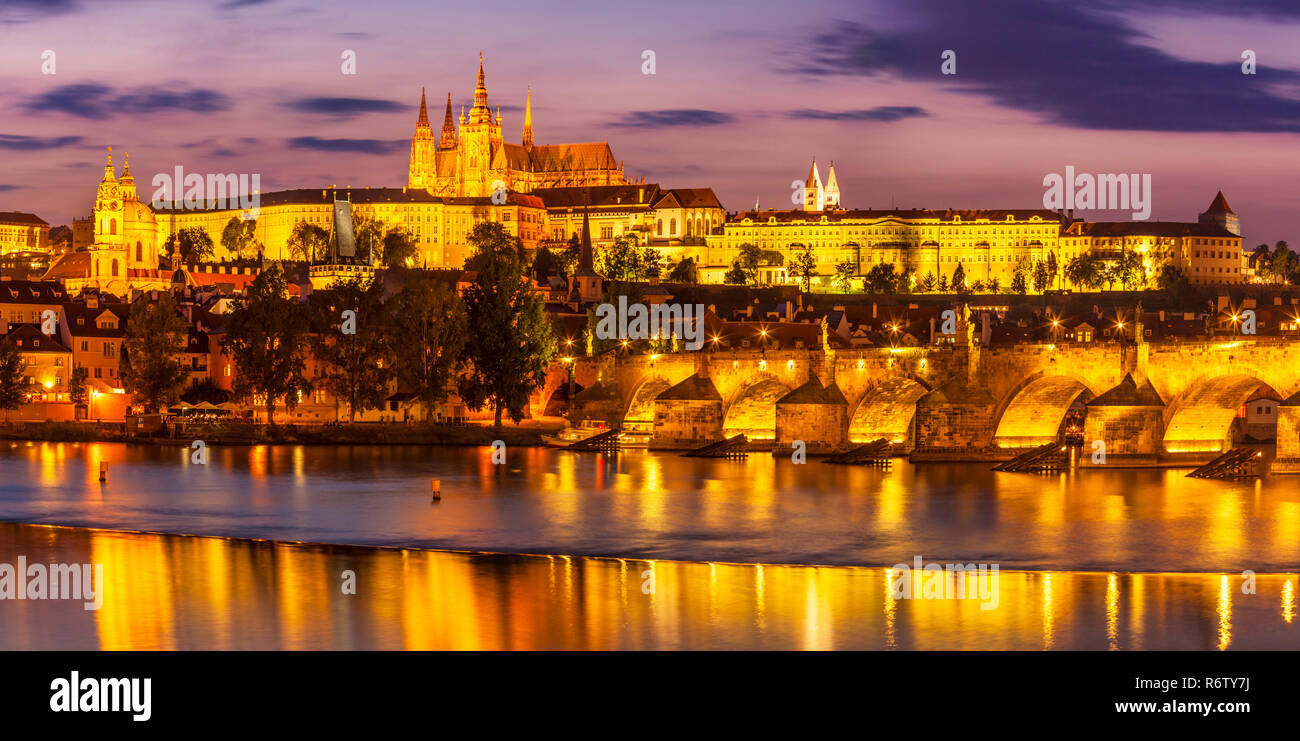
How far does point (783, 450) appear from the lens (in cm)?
6012

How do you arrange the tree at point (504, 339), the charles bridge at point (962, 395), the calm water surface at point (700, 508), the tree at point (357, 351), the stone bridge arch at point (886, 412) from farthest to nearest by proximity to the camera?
the tree at point (357, 351) → the tree at point (504, 339) → the stone bridge arch at point (886, 412) → the charles bridge at point (962, 395) → the calm water surface at point (700, 508)

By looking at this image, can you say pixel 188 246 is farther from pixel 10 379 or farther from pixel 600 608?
pixel 600 608

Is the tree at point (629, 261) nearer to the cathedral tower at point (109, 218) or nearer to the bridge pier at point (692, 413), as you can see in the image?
the cathedral tower at point (109, 218)

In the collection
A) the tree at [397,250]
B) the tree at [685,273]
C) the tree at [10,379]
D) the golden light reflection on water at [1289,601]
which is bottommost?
the golden light reflection on water at [1289,601]

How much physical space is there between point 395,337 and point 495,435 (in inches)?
227

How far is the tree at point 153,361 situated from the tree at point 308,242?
101 metres

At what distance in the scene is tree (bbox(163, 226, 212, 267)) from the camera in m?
166

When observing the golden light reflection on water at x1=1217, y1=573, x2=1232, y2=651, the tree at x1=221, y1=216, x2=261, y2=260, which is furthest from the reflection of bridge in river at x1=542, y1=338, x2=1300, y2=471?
the tree at x1=221, y1=216, x2=261, y2=260

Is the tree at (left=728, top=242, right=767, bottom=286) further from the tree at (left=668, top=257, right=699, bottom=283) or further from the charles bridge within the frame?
the charles bridge

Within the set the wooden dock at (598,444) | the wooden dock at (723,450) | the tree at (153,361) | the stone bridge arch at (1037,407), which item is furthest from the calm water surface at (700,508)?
the tree at (153,361)

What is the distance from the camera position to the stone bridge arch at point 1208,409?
163ft

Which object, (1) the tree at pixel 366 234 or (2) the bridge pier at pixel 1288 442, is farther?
(1) the tree at pixel 366 234

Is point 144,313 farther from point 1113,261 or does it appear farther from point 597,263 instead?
point 1113,261

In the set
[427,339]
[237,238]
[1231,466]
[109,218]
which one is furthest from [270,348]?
[237,238]
